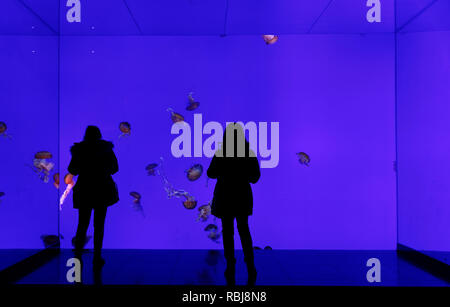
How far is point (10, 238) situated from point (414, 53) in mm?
4574

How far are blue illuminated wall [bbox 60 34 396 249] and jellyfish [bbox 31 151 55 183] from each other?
8.1 inches

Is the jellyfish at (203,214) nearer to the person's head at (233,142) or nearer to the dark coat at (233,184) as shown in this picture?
the dark coat at (233,184)

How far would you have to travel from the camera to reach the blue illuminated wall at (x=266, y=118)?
11.2ft

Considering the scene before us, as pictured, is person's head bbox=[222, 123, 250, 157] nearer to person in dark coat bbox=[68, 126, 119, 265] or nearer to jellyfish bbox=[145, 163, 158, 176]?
person in dark coat bbox=[68, 126, 119, 265]

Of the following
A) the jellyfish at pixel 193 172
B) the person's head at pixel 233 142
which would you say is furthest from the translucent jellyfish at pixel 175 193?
the person's head at pixel 233 142

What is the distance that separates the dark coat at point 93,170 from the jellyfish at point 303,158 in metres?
1.99

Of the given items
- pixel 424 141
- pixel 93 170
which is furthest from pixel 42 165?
pixel 424 141

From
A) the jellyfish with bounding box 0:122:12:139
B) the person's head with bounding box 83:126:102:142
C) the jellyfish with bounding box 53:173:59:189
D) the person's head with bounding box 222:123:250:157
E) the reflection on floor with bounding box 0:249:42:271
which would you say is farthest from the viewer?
the jellyfish with bounding box 53:173:59:189

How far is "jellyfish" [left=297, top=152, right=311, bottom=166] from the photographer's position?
341 centimetres

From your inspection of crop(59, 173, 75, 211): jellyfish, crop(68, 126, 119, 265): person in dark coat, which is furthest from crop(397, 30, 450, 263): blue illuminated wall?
crop(59, 173, 75, 211): jellyfish
